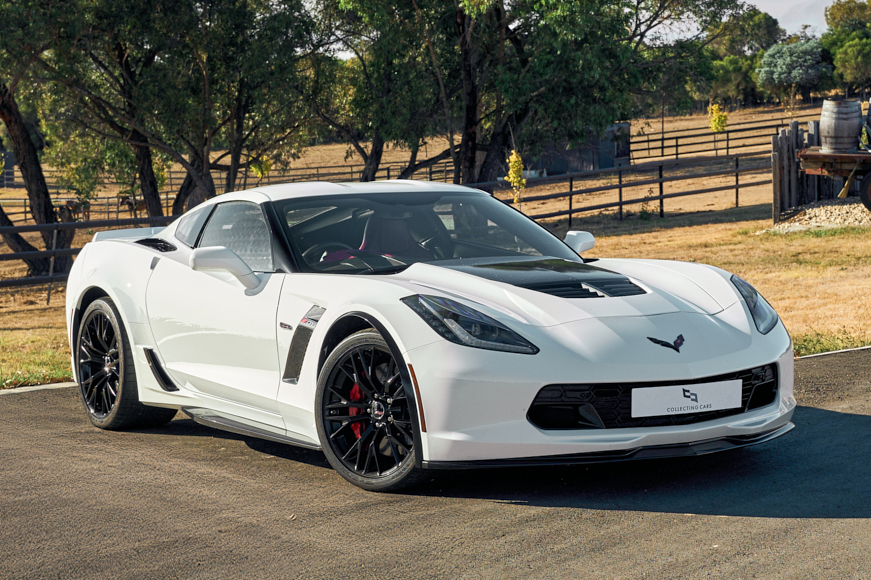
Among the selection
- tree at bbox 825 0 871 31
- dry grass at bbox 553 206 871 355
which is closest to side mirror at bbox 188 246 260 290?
dry grass at bbox 553 206 871 355

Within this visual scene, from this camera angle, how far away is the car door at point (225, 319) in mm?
5023

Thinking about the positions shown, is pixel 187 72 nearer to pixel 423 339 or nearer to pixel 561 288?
pixel 561 288

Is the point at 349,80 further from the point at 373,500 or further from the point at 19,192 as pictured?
the point at 19,192

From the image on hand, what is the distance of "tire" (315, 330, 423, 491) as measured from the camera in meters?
4.34

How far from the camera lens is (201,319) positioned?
5457mm

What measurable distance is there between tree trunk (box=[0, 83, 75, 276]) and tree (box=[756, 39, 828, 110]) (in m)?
82.9

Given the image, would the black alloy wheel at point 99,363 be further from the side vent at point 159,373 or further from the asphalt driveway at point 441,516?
the asphalt driveway at point 441,516

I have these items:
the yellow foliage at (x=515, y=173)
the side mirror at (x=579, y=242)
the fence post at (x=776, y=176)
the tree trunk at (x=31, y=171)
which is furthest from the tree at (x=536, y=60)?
the side mirror at (x=579, y=242)

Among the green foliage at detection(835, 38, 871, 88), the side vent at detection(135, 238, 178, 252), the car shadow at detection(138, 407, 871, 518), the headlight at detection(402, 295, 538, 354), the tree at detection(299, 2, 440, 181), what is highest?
the green foliage at detection(835, 38, 871, 88)

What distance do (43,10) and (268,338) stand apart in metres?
19.4

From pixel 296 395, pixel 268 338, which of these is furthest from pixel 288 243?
pixel 296 395

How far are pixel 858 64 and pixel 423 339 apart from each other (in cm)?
9989

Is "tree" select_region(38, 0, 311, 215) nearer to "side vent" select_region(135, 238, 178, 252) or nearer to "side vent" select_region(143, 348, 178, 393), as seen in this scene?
"side vent" select_region(135, 238, 178, 252)

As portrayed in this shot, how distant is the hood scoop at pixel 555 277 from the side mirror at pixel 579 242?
510 mm
